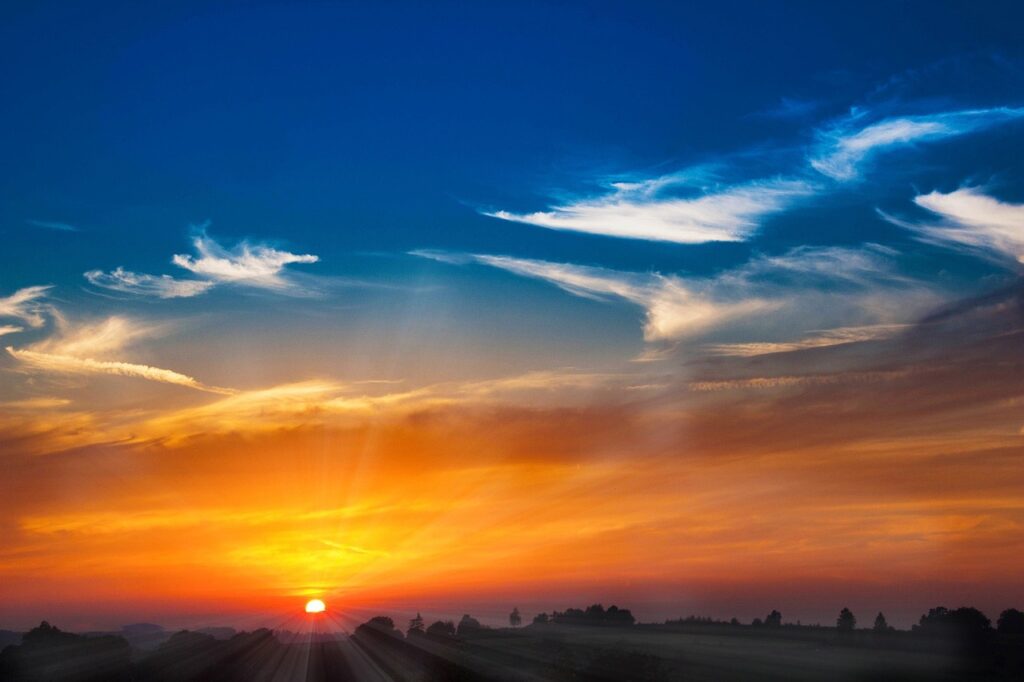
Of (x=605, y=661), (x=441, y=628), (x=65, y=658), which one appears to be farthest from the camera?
(x=441, y=628)

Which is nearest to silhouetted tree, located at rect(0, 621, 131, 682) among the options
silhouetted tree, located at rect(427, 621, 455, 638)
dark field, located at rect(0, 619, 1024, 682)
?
dark field, located at rect(0, 619, 1024, 682)

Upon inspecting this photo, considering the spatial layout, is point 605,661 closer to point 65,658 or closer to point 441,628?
point 65,658

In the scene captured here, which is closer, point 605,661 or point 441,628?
point 605,661

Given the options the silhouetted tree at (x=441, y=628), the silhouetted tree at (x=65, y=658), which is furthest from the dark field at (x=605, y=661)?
the silhouetted tree at (x=441, y=628)

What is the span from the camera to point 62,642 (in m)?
97.8

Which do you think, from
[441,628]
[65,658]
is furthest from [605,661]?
[441,628]

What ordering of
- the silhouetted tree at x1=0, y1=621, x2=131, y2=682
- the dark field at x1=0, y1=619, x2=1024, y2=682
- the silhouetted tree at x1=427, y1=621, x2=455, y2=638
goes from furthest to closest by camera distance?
the silhouetted tree at x1=427, y1=621, x2=455, y2=638
the silhouetted tree at x1=0, y1=621, x2=131, y2=682
the dark field at x1=0, y1=619, x2=1024, y2=682

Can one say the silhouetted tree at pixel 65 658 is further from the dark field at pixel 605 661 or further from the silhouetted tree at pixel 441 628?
the silhouetted tree at pixel 441 628

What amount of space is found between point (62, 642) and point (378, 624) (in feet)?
321

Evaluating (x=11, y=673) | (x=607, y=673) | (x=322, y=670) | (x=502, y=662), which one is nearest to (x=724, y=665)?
(x=607, y=673)

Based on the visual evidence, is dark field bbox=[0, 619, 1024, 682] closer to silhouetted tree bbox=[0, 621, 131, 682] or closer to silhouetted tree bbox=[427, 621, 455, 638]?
silhouetted tree bbox=[0, 621, 131, 682]

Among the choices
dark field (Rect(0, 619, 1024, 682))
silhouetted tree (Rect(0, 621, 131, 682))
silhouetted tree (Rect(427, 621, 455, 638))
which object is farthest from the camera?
silhouetted tree (Rect(427, 621, 455, 638))

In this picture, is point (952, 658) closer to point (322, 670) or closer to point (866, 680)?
point (866, 680)

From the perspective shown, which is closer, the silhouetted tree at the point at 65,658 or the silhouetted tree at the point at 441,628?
the silhouetted tree at the point at 65,658
